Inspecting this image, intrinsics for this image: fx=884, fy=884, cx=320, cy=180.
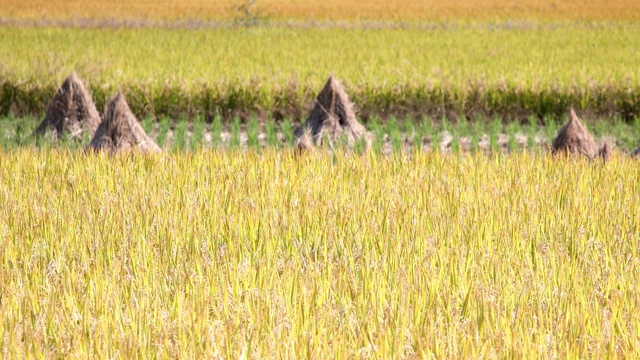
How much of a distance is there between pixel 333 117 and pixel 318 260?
18.4 feet

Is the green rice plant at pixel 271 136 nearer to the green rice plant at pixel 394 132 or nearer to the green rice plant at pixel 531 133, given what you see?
the green rice plant at pixel 394 132

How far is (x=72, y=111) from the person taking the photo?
9.15 metres

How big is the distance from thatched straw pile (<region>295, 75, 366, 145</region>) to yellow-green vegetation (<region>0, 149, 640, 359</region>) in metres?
3.36

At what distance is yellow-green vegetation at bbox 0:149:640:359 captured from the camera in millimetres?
2732

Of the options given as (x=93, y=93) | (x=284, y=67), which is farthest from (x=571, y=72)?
(x=93, y=93)

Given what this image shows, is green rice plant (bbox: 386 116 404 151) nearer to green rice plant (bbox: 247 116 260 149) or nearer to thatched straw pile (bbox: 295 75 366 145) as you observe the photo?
thatched straw pile (bbox: 295 75 366 145)

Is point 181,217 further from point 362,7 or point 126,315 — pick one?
point 362,7

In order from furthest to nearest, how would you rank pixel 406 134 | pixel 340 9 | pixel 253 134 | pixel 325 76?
1. pixel 340 9
2. pixel 325 76
3. pixel 406 134
4. pixel 253 134

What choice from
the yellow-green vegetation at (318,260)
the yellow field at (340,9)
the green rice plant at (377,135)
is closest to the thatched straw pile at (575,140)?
the yellow-green vegetation at (318,260)

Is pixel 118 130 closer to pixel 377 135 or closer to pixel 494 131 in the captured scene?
pixel 377 135

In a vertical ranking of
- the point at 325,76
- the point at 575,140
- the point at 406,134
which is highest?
the point at 575,140

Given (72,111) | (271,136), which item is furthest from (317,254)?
(271,136)

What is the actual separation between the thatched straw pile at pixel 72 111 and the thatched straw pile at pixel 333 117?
2162 millimetres

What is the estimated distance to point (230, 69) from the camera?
13719 mm
